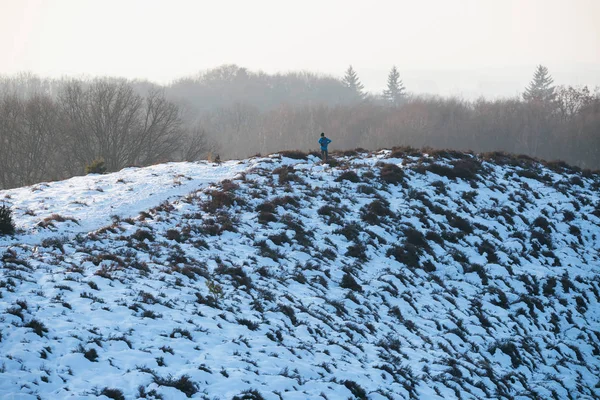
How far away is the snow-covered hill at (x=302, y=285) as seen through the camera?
792 cm

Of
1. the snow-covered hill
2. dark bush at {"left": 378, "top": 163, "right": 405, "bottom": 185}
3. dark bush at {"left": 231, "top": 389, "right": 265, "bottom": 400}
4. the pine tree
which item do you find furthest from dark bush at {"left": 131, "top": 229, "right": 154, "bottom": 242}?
the pine tree

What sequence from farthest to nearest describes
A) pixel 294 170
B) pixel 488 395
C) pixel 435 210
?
pixel 294 170 → pixel 435 210 → pixel 488 395

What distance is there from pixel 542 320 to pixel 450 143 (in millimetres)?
77727

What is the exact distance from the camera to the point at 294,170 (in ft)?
70.9

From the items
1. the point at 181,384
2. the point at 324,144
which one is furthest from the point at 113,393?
the point at 324,144

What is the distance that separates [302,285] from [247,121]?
326 feet

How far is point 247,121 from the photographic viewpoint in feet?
359

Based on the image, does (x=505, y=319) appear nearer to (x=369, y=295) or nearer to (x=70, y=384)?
(x=369, y=295)

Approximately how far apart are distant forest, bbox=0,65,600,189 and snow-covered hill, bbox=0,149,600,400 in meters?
10.9

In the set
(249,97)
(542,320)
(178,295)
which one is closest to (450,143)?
(249,97)

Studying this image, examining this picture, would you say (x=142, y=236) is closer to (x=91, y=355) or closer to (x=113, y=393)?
(x=91, y=355)

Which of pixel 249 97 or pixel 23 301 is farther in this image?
pixel 249 97

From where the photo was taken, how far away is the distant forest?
4697 centimetres

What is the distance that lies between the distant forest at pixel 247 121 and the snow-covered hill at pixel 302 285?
10.9 meters
